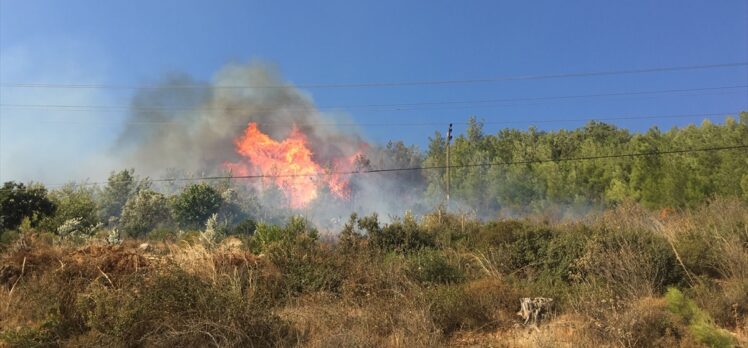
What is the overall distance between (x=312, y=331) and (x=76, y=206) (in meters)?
42.3

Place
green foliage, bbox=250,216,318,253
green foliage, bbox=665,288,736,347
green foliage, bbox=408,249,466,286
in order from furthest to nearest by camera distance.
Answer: green foliage, bbox=250,216,318,253 → green foliage, bbox=408,249,466,286 → green foliage, bbox=665,288,736,347

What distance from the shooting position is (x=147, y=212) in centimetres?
5988

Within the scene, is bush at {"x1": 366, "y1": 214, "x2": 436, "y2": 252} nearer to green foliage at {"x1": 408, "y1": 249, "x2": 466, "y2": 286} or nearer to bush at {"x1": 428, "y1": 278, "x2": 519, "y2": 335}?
green foliage at {"x1": 408, "y1": 249, "x2": 466, "y2": 286}

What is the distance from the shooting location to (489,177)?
52.7 meters

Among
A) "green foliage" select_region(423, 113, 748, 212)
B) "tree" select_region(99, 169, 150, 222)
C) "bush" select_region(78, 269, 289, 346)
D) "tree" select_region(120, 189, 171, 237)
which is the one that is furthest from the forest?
"tree" select_region(99, 169, 150, 222)

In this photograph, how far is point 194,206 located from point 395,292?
54.6m

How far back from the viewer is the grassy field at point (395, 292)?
7.01 meters

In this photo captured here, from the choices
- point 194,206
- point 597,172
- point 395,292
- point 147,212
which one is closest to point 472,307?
point 395,292

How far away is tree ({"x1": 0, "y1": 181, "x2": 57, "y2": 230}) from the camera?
3040cm

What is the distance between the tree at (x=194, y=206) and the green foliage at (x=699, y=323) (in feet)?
188

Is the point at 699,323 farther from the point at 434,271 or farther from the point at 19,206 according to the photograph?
the point at 19,206

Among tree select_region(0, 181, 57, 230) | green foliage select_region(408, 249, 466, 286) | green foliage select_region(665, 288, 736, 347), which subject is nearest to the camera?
green foliage select_region(665, 288, 736, 347)

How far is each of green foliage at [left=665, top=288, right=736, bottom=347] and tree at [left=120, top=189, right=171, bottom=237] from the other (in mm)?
59963

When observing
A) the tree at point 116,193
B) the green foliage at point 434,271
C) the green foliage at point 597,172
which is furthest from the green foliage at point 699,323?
the tree at point 116,193
